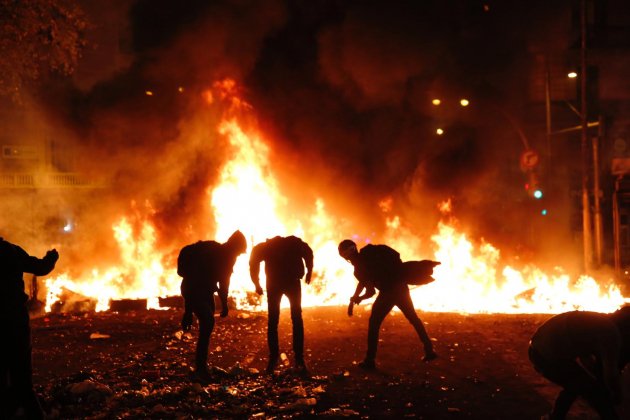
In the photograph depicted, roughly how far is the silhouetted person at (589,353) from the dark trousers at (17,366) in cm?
416

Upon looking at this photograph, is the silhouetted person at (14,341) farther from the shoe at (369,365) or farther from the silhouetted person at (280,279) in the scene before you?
the shoe at (369,365)

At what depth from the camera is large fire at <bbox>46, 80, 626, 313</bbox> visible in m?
14.0

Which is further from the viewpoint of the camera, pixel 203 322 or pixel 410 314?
pixel 410 314

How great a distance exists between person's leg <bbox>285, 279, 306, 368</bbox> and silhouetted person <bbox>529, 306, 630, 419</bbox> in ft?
10.5

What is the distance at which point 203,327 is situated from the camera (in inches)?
271

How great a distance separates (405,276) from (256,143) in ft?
40.6

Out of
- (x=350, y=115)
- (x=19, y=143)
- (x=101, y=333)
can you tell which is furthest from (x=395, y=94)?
(x=19, y=143)

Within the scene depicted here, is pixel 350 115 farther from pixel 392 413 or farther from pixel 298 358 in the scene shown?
pixel 392 413

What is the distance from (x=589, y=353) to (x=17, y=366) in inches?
178

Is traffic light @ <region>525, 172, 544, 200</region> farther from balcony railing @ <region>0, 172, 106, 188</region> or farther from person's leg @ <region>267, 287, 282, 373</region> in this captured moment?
balcony railing @ <region>0, 172, 106, 188</region>

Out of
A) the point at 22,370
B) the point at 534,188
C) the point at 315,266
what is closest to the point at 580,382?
the point at 22,370

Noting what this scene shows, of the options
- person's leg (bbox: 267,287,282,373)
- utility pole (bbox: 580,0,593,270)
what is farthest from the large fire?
person's leg (bbox: 267,287,282,373)

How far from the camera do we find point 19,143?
28859 millimetres

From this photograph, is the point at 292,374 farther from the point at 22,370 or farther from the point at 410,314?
the point at 22,370
